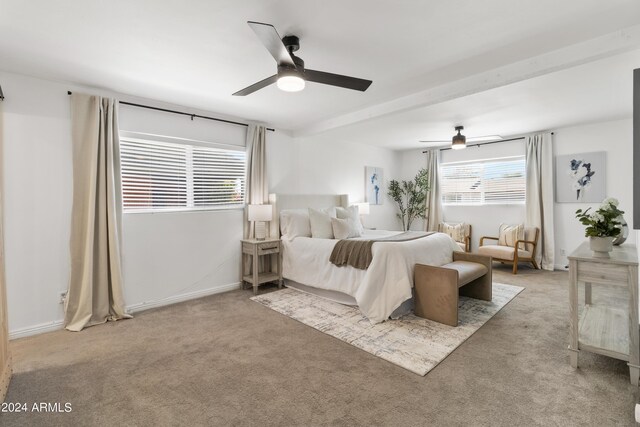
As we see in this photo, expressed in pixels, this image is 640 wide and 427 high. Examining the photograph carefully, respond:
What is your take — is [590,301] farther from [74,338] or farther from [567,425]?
[74,338]

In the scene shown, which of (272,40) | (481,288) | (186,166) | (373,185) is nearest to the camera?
(272,40)

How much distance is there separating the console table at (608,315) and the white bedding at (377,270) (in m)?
1.33

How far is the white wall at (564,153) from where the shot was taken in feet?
15.9

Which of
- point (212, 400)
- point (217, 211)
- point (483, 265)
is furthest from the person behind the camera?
point (217, 211)

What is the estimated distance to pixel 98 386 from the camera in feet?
6.97

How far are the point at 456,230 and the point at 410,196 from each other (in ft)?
4.62

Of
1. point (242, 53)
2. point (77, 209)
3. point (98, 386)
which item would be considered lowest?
point (98, 386)

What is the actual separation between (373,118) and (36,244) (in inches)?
156

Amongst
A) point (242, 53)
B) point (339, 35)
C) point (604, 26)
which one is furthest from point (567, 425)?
point (242, 53)

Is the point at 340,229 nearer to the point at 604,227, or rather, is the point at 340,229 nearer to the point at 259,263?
the point at 259,263

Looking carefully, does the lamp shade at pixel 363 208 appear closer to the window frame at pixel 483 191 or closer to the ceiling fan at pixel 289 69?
the window frame at pixel 483 191

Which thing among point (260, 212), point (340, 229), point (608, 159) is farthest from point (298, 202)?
point (608, 159)

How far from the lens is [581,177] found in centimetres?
518

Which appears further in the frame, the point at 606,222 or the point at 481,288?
the point at 481,288
